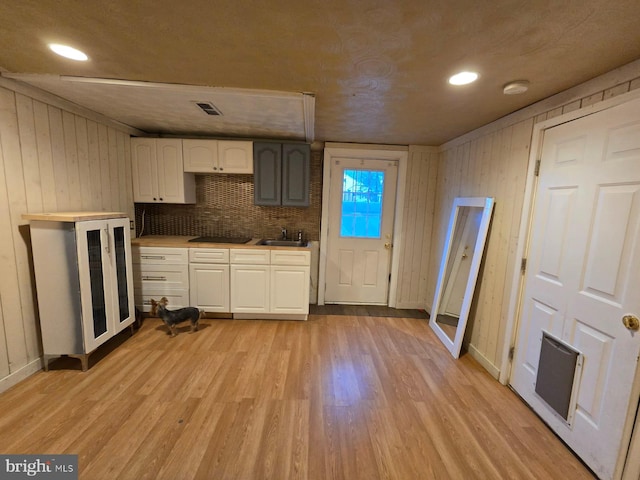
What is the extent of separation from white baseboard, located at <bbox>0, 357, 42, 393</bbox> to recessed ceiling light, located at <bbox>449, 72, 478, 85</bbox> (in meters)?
3.61

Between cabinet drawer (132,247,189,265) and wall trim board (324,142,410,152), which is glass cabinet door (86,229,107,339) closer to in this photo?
cabinet drawer (132,247,189,265)

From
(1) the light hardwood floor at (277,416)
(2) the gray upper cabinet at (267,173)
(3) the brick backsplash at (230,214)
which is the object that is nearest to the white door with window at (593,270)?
(1) the light hardwood floor at (277,416)

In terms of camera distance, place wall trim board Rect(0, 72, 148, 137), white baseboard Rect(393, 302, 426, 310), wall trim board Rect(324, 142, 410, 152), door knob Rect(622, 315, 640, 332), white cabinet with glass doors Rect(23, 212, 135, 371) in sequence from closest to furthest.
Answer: door knob Rect(622, 315, 640, 332), wall trim board Rect(0, 72, 148, 137), white cabinet with glass doors Rect(23, 212, 135, 371), wall trim board Rect(324, 142, 410, 152), white baseboard Rect(393, 302, 426, 310)

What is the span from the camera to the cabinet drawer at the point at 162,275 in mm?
2992

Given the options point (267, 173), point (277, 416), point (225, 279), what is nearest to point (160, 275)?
point (225, 279)

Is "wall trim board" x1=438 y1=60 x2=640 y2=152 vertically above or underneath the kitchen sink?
above

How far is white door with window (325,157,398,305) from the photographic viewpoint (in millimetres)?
3520

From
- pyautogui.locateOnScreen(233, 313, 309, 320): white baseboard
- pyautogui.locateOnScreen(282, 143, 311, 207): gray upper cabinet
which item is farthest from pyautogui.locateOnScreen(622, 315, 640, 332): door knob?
pyautogui.locateOnScreen(282, 143, 311, 207): gray upper cabinet

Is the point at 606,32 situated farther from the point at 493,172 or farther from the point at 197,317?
the point at 197,317

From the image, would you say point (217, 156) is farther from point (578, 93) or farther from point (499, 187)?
point (578, 93)

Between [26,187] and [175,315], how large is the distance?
1.55 metres

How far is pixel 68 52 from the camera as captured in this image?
1.46m

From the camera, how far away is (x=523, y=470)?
56.9 inches

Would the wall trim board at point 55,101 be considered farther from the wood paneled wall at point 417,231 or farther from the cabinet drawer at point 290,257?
the wood paneled wall at point 417,231
